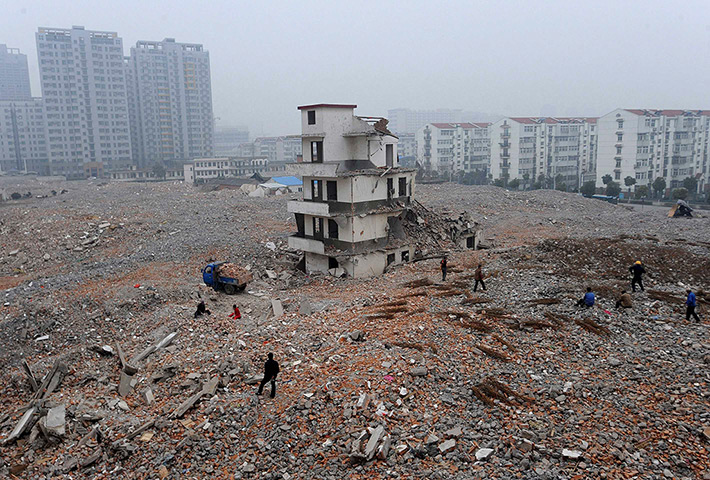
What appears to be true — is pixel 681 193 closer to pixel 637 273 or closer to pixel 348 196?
pixel 637 273

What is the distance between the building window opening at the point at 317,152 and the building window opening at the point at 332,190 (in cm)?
125

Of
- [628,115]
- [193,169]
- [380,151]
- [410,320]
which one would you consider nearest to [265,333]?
[410,320]

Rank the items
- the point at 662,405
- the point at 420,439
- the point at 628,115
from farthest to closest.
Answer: the point at 628,115 → the point at 662,405 → the point at 420,439

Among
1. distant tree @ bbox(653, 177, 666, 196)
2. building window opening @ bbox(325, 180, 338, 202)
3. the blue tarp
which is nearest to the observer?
building window opening @ bbox(325, 180, 338, 202)

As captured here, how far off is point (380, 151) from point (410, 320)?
1339cm

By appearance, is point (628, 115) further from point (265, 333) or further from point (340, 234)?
point (265, 333)

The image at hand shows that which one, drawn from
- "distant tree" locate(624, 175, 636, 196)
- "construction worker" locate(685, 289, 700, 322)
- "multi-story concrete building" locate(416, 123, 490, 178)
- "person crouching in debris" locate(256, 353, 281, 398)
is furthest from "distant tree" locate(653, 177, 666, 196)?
"person crouching in debris" locate(256, 353, 281, 398)

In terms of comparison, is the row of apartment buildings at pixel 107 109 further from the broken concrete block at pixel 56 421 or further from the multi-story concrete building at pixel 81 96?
the broken concrete block at pixel 56 421

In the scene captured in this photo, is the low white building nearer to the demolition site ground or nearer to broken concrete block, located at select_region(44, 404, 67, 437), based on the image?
the demolition site ground

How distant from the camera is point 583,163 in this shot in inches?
3403

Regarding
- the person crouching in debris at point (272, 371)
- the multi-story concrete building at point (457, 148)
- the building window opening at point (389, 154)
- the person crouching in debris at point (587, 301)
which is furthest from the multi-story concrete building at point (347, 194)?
the multi-story concrete building at point (457, 148)

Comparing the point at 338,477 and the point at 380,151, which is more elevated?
the point at 380,151

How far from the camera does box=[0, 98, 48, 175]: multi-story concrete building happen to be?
391ft

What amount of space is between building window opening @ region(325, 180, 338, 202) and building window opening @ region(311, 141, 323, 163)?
125cm
